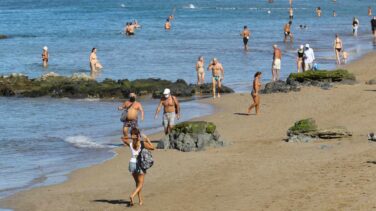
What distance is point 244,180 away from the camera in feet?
49.9

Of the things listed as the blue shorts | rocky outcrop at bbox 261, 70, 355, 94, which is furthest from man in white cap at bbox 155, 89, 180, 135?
rocky outcrop at bbox 261, 70, 355, 94

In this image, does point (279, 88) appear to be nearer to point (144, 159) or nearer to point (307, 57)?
point (307, 57)

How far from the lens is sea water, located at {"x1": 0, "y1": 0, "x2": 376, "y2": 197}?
810 inches

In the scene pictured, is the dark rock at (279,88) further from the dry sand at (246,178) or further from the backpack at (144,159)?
the backpack at (144,159)

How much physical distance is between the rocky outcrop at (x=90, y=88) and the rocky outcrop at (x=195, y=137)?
1065 cm

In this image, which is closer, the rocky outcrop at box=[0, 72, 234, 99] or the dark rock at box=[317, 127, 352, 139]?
the dark rock at box=[317, 127, 352, 139]

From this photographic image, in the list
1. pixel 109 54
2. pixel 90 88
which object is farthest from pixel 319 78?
pixel 109 54

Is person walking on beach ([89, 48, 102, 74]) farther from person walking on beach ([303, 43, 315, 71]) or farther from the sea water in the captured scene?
person walking on beach ([303, 43, 315, 71])

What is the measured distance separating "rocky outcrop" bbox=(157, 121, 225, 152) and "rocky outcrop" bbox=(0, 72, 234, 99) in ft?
35.0

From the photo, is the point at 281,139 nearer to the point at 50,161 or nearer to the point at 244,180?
the point at 244,180

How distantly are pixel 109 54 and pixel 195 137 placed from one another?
29.9 m

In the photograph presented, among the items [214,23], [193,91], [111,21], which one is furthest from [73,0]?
[193,91]

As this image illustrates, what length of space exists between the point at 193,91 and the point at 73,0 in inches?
4216

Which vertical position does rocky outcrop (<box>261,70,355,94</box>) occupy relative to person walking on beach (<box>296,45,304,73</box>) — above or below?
below
